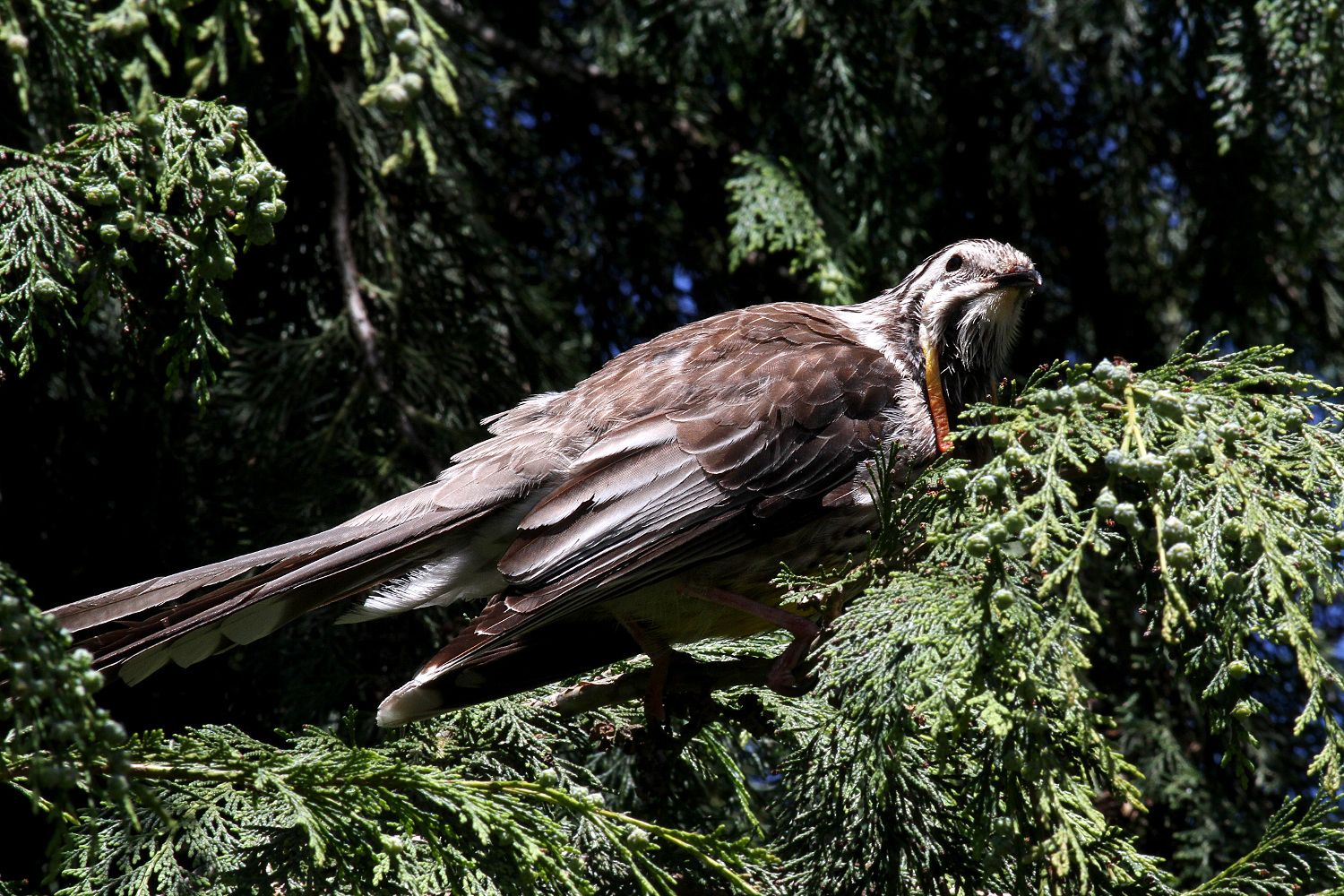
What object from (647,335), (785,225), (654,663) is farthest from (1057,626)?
(647,335)

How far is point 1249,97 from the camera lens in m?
3.80

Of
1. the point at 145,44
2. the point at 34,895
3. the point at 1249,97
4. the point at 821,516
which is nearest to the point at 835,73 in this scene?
the point at 1249,97

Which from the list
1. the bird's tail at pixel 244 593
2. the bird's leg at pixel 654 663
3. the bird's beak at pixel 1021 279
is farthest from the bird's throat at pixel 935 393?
the bird's tail at pixel 244 593

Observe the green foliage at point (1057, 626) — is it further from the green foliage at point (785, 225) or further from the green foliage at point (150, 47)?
the green foliage at point (785, 225)

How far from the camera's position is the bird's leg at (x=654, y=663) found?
281 centimetres

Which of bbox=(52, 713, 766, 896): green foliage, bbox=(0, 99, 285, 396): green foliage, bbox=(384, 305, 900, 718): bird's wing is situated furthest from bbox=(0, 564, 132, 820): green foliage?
bbox=(384, 305, 900, 718): bird's wing

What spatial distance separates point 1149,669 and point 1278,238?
1778 millimetres

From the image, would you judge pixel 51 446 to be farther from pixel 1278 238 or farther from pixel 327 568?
pixel 1278 238

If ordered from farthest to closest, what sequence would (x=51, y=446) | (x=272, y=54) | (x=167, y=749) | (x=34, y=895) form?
1. (x=272, y=54)
2. (x=51, y=446)
3. (x=34, y=895)
4. (x=167, y=749)

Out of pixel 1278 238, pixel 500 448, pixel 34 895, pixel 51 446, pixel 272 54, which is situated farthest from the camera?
pixel 1278 238

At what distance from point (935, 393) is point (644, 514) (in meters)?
0.92

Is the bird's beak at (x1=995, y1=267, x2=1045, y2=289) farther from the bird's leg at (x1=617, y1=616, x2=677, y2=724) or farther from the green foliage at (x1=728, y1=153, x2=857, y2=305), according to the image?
the bird's leg at (x1=617, y1=616, x2=677, y2=724)

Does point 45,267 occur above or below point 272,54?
below

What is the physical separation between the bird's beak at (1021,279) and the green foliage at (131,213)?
1951mm
